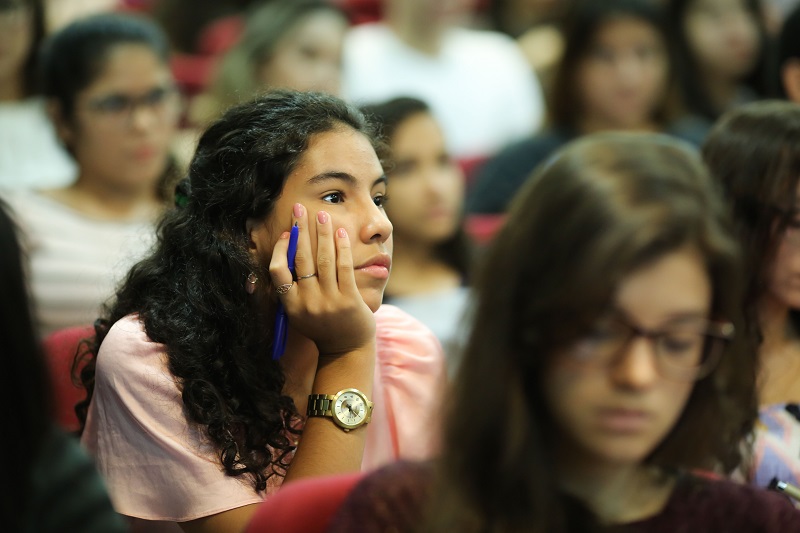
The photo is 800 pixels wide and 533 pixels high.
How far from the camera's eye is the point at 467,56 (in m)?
3.99

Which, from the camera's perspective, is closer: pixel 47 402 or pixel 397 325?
pixel 47 402

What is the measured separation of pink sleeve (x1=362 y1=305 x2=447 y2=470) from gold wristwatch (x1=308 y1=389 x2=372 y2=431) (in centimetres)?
18

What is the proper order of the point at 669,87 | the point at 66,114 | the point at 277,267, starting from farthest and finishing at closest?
the point at 669,87 < the point at 66,114 < the point at 277,267

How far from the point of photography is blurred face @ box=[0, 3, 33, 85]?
10.2 feet

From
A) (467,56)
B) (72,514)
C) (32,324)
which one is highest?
(32,324)

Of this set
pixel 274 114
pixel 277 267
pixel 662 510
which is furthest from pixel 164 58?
pixel 662 510

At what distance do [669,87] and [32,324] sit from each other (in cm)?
292

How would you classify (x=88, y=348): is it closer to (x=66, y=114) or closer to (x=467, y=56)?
(x=66, y=114)

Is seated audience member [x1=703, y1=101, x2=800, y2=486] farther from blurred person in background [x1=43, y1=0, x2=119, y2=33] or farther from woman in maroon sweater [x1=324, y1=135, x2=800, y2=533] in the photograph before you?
blurred person in background [x1=43, y1=0, x2=119, y2=33]

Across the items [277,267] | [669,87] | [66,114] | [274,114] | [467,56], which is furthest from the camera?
[467,56]

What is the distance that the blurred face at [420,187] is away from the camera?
9.06ft

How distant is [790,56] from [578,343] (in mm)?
1946

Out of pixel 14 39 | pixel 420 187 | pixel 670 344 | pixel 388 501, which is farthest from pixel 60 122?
pixel 670 344

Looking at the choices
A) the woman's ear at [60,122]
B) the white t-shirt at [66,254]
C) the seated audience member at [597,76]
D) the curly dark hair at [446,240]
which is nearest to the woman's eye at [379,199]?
the white t-shirt at [66,254]
